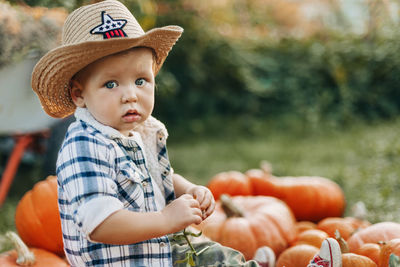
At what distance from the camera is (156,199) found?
5.03 feet

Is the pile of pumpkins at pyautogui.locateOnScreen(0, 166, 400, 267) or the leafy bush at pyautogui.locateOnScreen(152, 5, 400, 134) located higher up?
the leafy bush at pyautogui.locateOnScreen(152, 5, 400, 134)

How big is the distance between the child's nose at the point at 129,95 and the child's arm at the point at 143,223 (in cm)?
33

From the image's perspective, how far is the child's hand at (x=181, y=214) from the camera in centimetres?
129

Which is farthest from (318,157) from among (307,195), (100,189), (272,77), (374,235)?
(100,189)

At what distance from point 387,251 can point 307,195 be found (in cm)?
118

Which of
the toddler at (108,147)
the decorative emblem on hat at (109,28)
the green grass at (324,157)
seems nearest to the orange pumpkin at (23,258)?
the toddler at (108,147)

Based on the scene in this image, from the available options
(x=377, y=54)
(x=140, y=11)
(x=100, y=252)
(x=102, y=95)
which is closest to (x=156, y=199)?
(x=100, y=252)

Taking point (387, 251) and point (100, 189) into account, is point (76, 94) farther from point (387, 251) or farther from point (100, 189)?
point (387, 251)

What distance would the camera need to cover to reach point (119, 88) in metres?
1.34

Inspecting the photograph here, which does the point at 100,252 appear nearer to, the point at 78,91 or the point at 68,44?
the point at 78,91

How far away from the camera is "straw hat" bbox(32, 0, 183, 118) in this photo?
1.29m

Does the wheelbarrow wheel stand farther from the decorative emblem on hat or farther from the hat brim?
the decorative emblem on hat

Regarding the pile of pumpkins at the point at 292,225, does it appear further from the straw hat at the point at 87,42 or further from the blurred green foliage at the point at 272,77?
the blurred green foliage at the point at 272,77

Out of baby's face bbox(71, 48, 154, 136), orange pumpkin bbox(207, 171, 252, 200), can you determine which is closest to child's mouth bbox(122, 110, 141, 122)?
baby's face bbox(71, 48, 154, 136)
